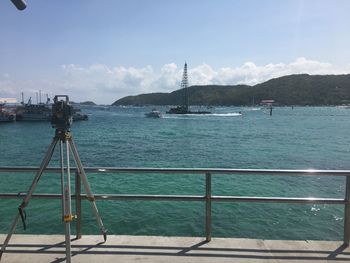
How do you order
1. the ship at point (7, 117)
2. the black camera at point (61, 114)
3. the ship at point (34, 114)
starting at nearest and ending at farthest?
1. the black camera at point (61, 114)
2. the ship at point (7, 117)
3. the ship at point (34, 114)

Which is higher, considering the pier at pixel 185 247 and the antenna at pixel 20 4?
the antenna at pixel 20 4

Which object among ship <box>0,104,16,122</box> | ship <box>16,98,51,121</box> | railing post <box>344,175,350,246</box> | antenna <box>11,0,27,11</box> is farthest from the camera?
ship <box>16,98,51,121</box>

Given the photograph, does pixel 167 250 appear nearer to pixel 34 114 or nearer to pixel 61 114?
pixel 61 114

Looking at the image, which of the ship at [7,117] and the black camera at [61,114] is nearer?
the black camera at [61,114]

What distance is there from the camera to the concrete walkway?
4.64 meters

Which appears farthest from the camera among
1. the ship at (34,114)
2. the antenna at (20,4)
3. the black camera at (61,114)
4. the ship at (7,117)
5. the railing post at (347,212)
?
the ship at (34,114)

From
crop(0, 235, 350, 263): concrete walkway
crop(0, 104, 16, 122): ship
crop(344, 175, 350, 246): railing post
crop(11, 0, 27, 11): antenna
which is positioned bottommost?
crop(0, 104, 16, 122): ship

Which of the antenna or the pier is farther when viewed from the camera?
the pier

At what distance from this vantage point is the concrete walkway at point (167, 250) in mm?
4645

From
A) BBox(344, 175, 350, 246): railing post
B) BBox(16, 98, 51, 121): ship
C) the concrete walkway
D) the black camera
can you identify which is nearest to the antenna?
the black camera

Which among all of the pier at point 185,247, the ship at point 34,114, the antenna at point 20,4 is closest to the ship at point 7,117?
the ship at point 34,114

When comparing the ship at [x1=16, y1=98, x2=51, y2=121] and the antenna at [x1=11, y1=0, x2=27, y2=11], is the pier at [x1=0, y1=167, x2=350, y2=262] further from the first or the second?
the ship at [x1=16, y1=98, x2=51, y2=121]

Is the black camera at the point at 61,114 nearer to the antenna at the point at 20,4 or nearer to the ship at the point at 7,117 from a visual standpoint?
the antenna at the point at 20,4

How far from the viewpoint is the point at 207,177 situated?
5180mm
